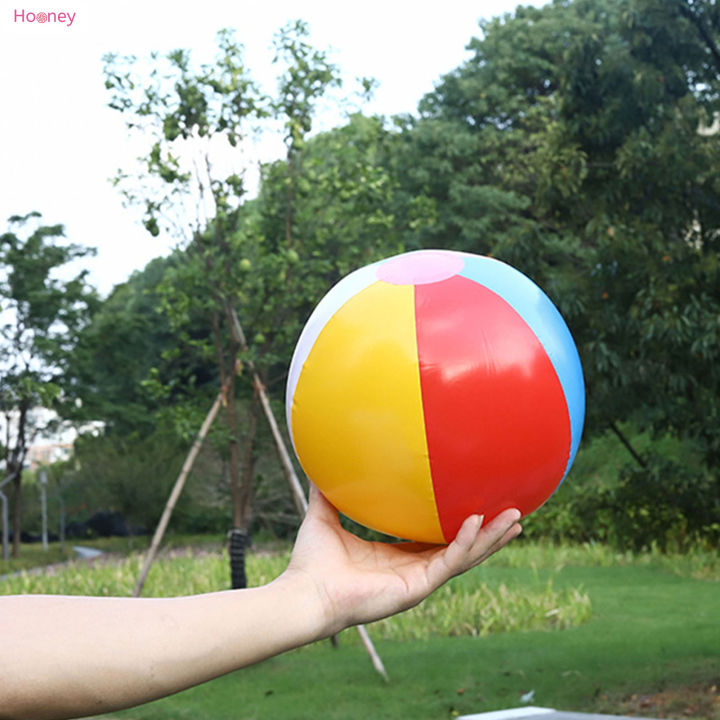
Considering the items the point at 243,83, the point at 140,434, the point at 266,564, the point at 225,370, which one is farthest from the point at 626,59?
the point at 140,434

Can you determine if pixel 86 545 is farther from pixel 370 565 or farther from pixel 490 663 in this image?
pixel 370 565

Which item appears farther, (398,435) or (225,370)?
(225,370)

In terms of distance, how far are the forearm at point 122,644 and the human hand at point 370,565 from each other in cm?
15

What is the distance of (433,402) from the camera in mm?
2334

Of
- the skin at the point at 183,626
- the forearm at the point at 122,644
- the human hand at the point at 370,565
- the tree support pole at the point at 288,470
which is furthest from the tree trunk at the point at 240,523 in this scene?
the forearm at the point at 122,644

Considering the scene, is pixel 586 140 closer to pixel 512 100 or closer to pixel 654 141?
pixel 654 141

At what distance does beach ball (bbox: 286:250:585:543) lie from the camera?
2348mm

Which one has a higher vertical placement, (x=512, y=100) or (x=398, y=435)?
(x=512, y=100)

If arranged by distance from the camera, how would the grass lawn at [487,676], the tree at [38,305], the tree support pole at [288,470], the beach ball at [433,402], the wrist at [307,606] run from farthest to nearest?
the tree at [38,305]
the tree support pole at [288,470]
the grass lawn at [487,676]
the beach ball at [433,402]
the wrist at [307,606]

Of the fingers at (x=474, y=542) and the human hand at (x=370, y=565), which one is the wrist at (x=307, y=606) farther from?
the fingers at (x=474, y=542)

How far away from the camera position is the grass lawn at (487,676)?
650cm

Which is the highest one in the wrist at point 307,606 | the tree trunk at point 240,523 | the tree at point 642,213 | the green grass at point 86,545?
the tree at point 642,213

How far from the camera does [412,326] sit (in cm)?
242

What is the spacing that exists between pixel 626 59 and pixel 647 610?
18.9 ft
